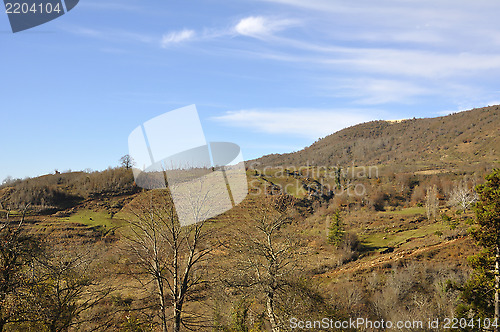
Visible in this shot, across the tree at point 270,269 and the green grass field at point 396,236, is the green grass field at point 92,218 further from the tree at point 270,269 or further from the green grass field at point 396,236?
the tree at point 270,269

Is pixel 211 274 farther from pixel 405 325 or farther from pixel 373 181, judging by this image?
pixel 373 181

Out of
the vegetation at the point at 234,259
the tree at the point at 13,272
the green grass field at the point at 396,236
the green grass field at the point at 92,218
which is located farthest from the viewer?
the green grass field at the point at 92,218

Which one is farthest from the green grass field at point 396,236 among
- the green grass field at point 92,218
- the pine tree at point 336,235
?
the green grass field at point 92,218

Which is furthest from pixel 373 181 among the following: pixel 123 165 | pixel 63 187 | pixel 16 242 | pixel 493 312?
pixel 16 242

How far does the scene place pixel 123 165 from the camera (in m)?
89.7

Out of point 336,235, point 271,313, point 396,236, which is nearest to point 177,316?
point 271,313

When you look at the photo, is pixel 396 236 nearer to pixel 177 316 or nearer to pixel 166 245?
pixel 166 245

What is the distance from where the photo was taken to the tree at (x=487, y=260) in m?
15.2

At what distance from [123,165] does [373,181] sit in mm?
88427

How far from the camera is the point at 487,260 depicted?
1551 cm

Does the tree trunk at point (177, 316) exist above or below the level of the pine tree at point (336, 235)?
above

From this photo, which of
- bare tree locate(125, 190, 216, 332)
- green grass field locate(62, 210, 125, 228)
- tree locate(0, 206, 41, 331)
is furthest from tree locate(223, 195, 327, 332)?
green grass field locate(62, 210, 125, 228)

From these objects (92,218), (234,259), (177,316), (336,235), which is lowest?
(336,235)

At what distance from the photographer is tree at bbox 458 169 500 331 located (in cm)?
1518
